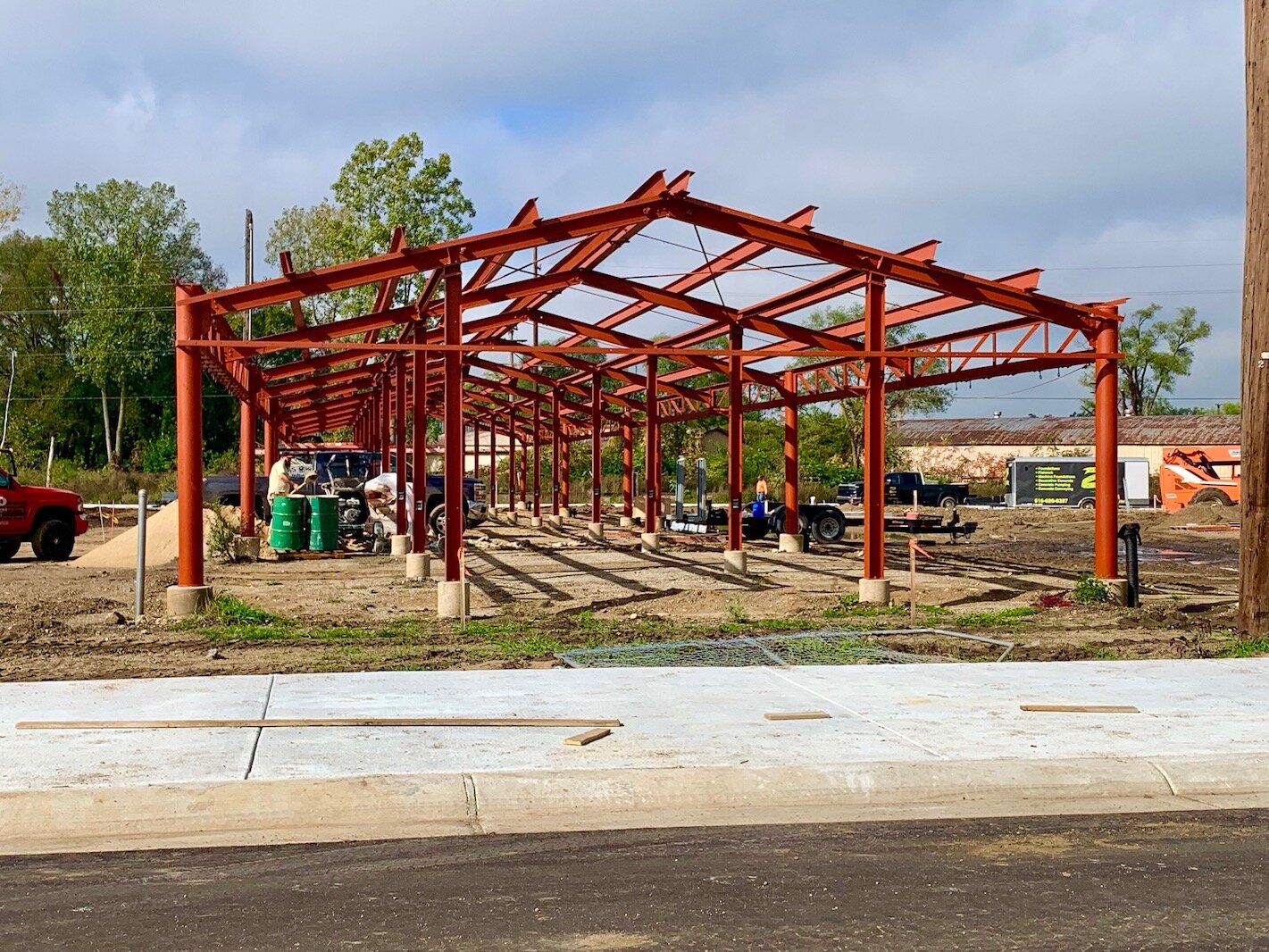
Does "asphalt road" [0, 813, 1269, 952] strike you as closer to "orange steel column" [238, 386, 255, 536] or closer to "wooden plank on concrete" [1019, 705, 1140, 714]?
"wooden plank on concrete" [1019, 705, 1140, 714]

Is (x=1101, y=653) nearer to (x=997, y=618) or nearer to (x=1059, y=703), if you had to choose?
(x=997, y=618)

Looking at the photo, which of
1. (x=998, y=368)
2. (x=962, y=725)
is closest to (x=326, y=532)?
(x=998, y=368)

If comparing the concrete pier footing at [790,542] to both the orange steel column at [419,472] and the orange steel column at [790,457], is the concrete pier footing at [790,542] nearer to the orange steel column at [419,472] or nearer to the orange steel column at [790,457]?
the orange steel column at [790,457]

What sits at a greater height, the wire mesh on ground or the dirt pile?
the dirt pile

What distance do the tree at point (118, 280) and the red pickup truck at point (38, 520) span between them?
4160cm

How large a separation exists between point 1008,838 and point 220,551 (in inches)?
921

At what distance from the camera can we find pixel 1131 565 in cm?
1750

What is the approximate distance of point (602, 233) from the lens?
1947 centimetres

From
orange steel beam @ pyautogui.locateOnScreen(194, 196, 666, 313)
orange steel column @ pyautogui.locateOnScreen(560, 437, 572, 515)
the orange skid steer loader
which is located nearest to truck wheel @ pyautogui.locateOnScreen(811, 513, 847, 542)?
orange steel column @ pyautogui.locateOnScreen(560, 437, 572, 515)

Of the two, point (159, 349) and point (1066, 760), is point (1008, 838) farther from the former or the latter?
point (159, 349)

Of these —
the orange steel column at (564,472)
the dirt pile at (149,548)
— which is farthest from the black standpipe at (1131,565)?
the orange steel column at (564,472)

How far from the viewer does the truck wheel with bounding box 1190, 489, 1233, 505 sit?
54.8 meters

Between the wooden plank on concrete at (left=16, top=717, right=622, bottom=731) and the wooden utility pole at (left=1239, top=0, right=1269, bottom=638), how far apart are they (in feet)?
25.9

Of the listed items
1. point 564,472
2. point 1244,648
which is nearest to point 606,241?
point 1244,648
